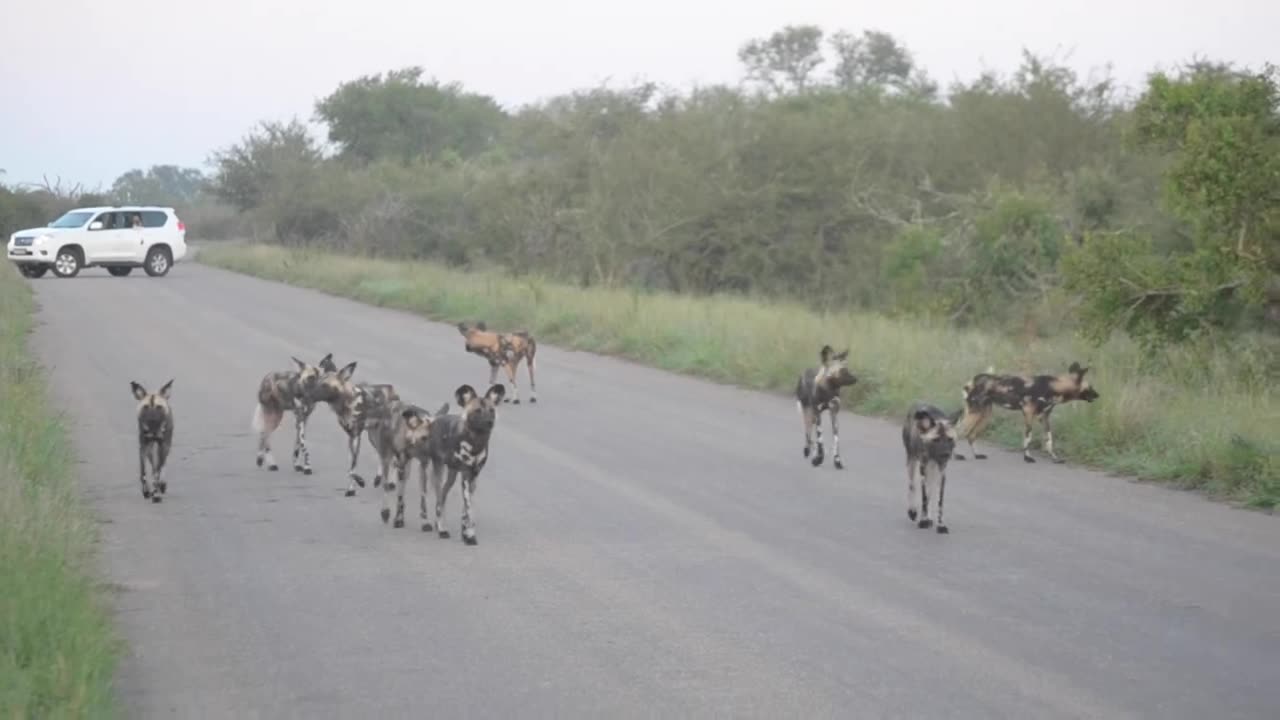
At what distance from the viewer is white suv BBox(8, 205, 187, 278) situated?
4316 centimetres

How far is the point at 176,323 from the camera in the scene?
2612 centimetres

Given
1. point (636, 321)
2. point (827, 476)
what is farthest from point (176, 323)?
point (827, 476)

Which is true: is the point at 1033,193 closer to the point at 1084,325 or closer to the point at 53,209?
the point at 1084,325

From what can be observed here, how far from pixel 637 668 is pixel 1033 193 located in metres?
24.4

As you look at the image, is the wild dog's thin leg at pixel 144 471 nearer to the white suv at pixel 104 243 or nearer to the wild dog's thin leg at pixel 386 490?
the wild dog's thin leg at pixel 386 490

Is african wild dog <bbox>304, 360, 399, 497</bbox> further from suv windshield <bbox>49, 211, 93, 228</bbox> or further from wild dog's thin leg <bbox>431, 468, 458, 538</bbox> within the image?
suv windshield <bbox>49, 211, 93, 228</bbox>

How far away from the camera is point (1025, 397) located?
13133 mm

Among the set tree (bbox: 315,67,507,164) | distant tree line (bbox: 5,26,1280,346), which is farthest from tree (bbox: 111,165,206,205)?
distant tree line (bbox: 5,26,1280,346)

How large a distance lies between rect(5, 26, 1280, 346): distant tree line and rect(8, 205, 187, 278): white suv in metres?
7.70

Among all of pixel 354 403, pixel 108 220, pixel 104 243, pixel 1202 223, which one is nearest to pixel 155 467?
pixel 354 403

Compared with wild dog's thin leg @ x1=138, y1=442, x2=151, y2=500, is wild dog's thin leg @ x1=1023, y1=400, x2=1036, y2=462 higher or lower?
higher

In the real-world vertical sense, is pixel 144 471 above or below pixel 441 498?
below

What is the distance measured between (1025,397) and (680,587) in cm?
560

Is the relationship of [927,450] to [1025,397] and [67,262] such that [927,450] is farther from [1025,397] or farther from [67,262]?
[67,262]
